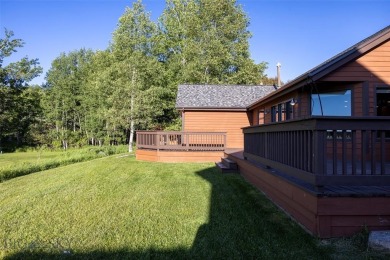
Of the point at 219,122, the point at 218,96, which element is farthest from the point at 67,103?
the point at 219,122

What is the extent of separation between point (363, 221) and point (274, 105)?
930 centimetres

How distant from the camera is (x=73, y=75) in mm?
39250

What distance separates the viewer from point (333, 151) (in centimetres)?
368

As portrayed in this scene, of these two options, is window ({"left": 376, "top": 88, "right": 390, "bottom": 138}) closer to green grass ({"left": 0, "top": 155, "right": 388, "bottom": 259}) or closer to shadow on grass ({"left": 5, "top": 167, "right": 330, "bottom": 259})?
green grass ({"left": 0, "top": 155, "right": 388, "bottom": 259})

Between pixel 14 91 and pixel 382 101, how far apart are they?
35.9 m

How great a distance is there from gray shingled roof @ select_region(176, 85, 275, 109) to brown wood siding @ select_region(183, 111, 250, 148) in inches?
18.5

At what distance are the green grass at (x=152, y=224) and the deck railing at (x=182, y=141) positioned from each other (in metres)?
5.23

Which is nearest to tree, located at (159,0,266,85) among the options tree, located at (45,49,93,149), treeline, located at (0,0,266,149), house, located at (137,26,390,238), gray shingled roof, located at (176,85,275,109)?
treeline, located at (0,0,266,149)

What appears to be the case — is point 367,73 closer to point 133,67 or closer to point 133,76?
point 133,76

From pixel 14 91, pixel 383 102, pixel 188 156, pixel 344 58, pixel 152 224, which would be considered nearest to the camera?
pixel 152 224

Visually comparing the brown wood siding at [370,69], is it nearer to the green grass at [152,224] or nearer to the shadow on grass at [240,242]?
the green grass at [152,224]

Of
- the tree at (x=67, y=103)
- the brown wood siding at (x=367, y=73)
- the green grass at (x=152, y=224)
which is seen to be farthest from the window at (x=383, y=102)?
the tree at (x=67, y=103)

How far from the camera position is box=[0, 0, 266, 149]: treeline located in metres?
23.6

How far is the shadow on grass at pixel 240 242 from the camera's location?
3408 millimetres
